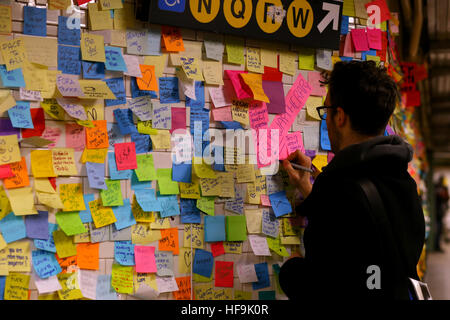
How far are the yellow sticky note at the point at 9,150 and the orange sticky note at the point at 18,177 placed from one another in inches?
0.9

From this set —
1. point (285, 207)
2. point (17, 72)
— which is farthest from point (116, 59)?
point (285, 207)

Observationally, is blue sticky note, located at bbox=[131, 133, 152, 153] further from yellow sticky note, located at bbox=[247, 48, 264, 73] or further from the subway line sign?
yellow sticky note, located at bbox=[247, 48, 264, 73]

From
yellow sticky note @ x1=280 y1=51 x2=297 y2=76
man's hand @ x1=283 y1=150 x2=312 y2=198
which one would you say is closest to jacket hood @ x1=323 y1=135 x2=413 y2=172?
man's hand @ x1=283 y1=150 x2=312 y2=198

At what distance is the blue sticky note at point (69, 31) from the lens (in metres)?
1.71

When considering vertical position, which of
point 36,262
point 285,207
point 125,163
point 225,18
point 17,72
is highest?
point 225,18

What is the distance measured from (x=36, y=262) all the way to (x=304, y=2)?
5.98 ft

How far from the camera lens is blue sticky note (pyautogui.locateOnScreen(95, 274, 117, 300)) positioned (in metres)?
1.75

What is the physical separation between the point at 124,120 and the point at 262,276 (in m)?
1.08

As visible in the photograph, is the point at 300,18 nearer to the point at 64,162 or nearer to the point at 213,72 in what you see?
the point at 213,72

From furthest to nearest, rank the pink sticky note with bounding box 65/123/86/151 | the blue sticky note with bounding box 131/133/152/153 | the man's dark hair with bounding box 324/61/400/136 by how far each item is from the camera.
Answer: the blue sticky note with bounding box 131/133/152/153 < the pink sticky note with bounding box 65/123/86/151 < the man's dark hair with bounding box 324/61/400/136

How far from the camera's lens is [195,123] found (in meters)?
1.93

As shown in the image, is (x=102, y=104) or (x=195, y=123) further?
(x=195, y=123)

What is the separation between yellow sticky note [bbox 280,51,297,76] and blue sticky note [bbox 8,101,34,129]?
1.28 meters

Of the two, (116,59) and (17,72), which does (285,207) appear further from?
(17,72)
